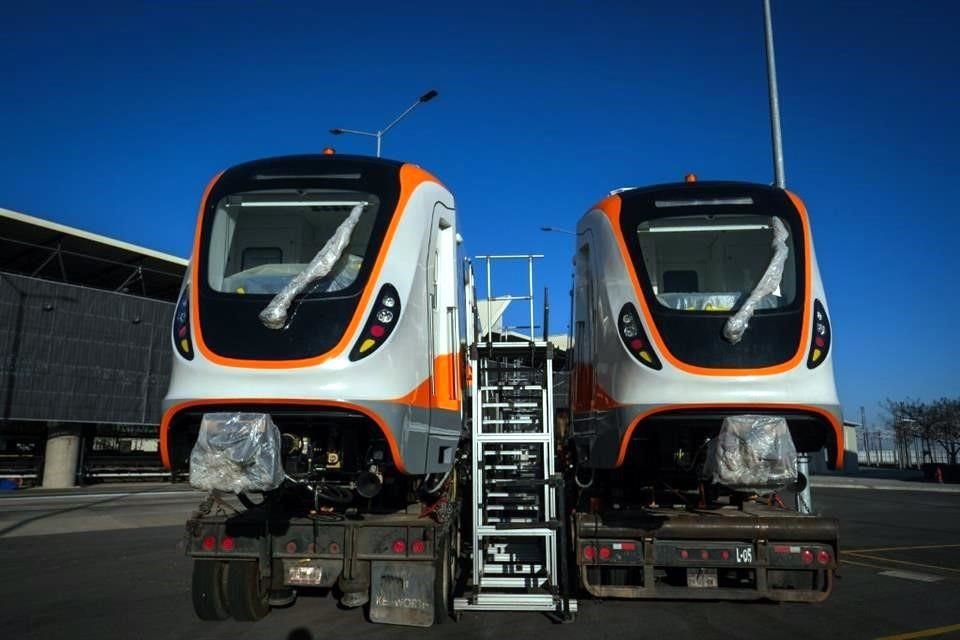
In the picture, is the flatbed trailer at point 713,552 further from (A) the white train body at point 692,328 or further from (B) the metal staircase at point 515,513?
(A) the white train body at point 692,328

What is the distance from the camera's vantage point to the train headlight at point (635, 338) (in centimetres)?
549

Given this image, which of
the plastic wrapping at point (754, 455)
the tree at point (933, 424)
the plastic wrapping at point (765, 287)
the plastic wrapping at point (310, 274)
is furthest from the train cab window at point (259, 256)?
the tree at point (933, 424)

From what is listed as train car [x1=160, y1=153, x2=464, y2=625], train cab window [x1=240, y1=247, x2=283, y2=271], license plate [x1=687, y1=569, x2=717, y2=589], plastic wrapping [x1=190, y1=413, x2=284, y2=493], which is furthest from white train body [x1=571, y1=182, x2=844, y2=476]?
train cab window [x1=240, y1=247, x2=283, y2=271]

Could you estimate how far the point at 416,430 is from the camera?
5.29 m

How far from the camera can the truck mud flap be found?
5.57 meters

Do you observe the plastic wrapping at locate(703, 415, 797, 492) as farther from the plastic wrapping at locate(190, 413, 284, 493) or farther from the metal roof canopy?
the metal roof canopy

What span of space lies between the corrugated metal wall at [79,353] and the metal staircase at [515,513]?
22132 millimetres

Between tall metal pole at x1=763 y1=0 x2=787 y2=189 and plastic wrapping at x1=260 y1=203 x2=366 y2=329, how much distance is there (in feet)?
28.1

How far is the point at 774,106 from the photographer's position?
12000mm

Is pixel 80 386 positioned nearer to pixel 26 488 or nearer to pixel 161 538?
pixel 26 488

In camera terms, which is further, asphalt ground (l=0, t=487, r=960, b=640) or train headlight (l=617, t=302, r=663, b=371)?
asphalt ground (l=0, t=487, r=960, b=640)

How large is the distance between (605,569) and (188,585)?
4.82m

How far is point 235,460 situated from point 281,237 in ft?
7.02

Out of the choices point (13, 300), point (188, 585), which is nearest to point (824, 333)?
point (188, 585)
